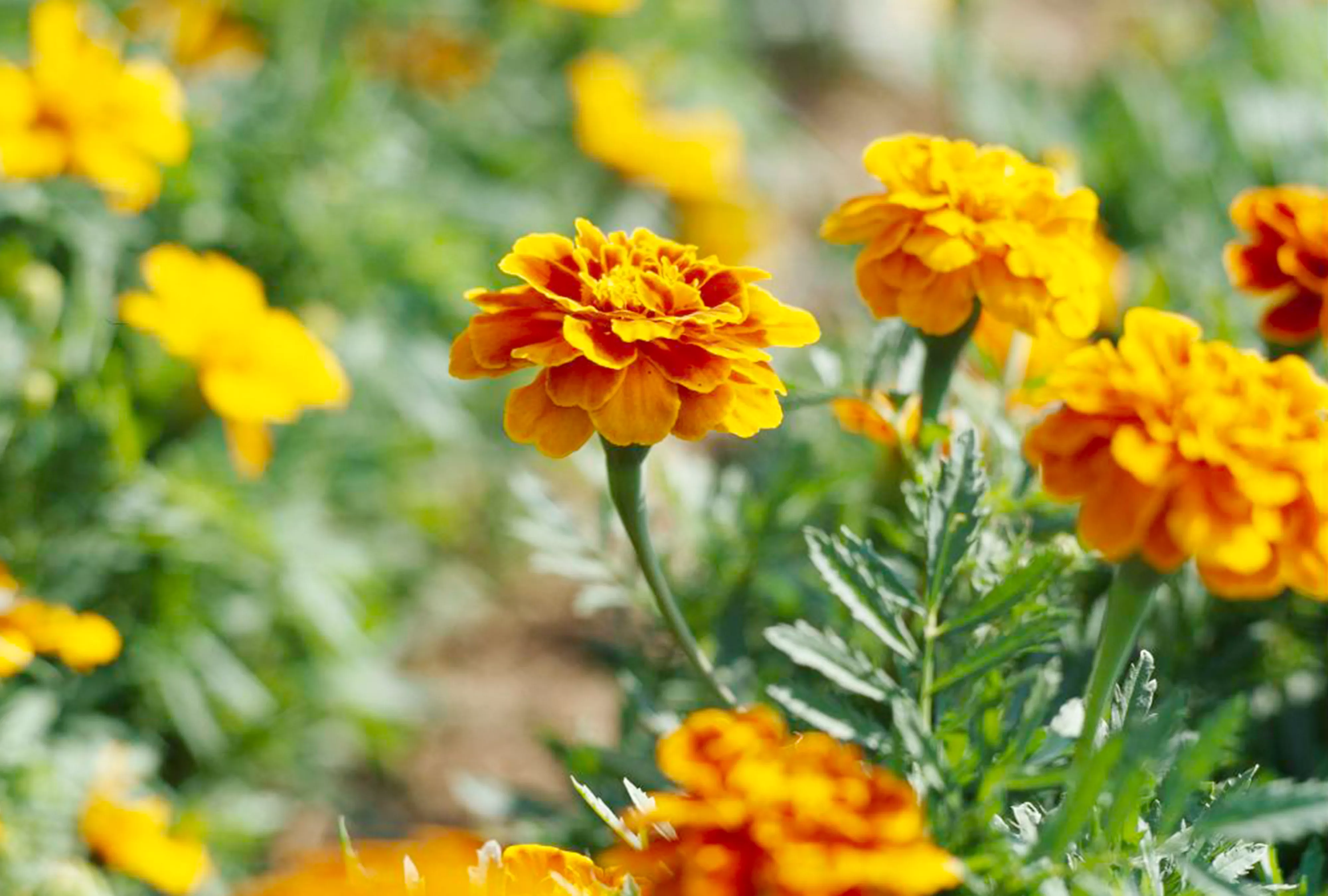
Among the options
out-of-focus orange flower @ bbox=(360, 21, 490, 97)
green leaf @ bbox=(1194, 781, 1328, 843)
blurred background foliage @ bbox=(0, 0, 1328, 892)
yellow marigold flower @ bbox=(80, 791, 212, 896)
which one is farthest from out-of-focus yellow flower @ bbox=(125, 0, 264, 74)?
green leaf @ bbox=(1194, 781, 1328, 843)

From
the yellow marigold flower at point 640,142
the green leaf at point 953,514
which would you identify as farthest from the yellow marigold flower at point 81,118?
the green leaf at point 953,514

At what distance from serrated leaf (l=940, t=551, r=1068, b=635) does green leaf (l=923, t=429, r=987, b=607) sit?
0.08ft

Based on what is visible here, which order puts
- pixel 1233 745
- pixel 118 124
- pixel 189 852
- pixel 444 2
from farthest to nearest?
1. pixel 444 2
2. pixel 118 124
3. pixel 189 852
4. pixel 1233 745

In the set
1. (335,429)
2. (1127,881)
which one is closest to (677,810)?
(1127,881)

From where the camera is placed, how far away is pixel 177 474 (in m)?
1.79

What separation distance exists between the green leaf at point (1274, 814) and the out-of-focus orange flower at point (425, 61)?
2.24m

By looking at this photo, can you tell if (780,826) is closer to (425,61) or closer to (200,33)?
(200,33)

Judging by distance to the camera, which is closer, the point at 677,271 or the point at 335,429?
the point at 677,271

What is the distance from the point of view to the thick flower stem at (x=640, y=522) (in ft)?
2.87

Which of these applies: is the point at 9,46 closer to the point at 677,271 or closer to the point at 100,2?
the point at 100,2

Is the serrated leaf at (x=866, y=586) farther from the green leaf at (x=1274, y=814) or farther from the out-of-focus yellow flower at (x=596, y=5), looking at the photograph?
the out-of-focus yellow flower at (x=596, y=5)

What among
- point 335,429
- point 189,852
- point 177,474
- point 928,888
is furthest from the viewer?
point 335,429

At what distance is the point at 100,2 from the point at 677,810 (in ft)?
6.93

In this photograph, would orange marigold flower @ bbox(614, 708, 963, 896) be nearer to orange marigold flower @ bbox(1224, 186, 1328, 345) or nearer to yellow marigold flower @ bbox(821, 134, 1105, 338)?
yellow marigold flower @ bbox(821, 134, 1105, 338)
